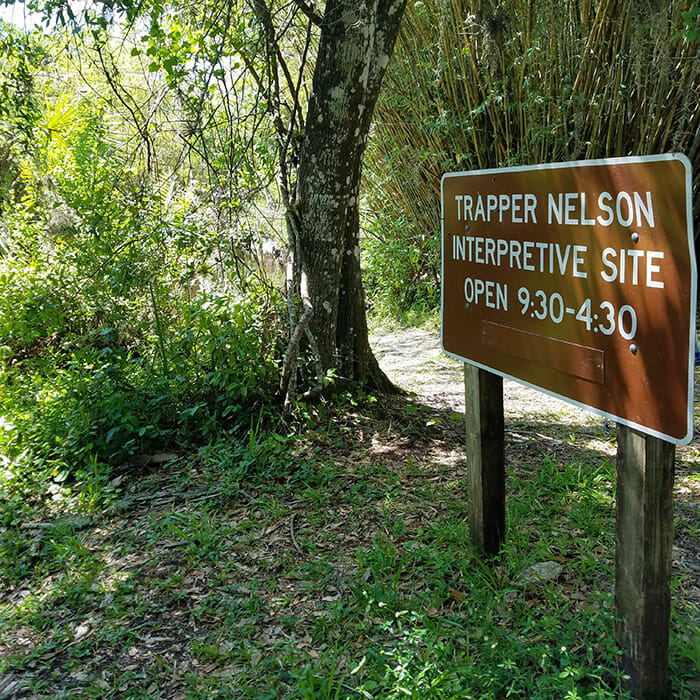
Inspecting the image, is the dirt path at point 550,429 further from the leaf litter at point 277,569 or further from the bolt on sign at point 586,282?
the bolt on sign at point 586,282

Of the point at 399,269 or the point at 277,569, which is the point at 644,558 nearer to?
the point at 277,569

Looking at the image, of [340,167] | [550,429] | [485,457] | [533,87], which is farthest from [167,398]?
[533,87]

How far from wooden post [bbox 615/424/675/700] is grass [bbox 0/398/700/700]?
9 centimetres

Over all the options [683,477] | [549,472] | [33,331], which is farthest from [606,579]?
[33,331]

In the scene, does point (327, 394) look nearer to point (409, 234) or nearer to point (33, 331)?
point (33, 331)

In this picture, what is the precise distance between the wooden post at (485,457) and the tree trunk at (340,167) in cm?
160

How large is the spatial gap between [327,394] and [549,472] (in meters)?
1.37

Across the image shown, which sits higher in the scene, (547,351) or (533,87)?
(533,87)

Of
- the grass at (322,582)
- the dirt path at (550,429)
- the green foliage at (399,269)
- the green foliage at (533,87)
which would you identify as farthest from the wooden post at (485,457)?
the green foliage at (399,269)

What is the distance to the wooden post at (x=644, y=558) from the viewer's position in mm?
1804

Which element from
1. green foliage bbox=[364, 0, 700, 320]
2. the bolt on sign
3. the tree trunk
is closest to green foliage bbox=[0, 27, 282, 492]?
the tree trunk

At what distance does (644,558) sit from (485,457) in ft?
2.77

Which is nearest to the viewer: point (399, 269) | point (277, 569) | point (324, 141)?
point (277, 569)

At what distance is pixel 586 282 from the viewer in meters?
1.93
